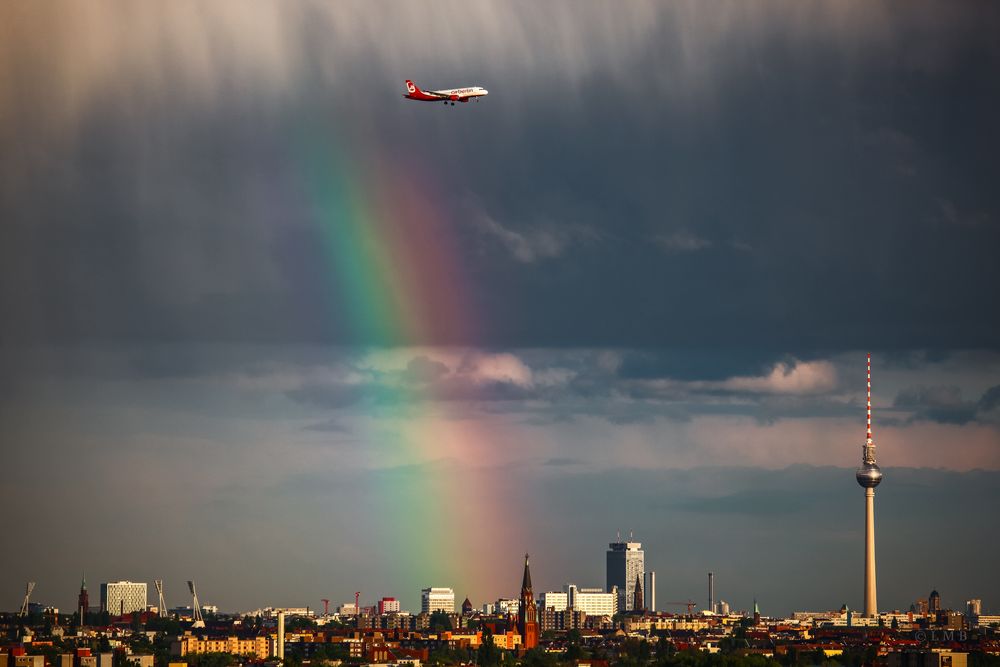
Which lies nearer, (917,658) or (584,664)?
(917,658)

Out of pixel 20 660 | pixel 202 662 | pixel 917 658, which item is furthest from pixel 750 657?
pixel 20 660

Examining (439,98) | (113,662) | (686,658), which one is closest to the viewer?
(439,98)

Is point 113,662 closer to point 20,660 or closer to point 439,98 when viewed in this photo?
point 20,660

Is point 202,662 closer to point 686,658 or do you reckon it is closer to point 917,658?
point 686,658

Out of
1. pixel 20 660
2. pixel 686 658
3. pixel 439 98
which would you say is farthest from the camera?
pixel 686 658

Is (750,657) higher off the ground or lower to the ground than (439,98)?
lower

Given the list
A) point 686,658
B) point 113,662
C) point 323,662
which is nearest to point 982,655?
point 686,658

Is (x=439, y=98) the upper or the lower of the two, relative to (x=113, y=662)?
upper

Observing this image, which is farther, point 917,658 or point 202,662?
point 202,662

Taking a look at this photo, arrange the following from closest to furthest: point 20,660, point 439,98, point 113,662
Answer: point 439,98, point 20,660, point 113,662
